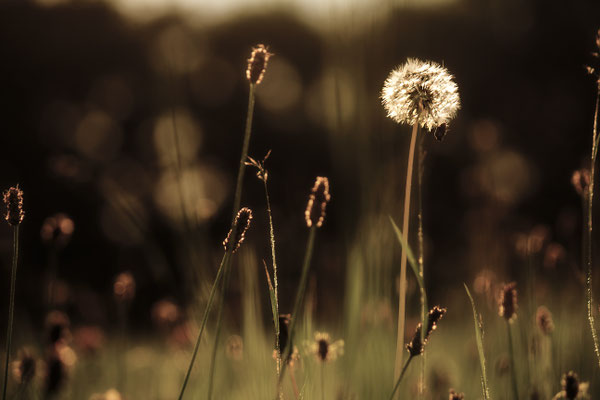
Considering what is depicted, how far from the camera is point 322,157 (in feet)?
42.3

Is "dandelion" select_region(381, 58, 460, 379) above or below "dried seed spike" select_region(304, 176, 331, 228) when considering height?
above

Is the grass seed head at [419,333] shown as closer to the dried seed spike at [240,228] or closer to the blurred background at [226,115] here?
the dried seed spike at [240,228]

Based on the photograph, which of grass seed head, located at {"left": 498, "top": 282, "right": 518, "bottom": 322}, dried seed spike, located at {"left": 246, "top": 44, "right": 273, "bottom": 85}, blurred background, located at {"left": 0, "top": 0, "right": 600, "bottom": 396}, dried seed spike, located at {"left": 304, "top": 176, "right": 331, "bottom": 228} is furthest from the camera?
blurred background, located at {"left": 0, "top": 0, "right": 600, "bottom": 396}

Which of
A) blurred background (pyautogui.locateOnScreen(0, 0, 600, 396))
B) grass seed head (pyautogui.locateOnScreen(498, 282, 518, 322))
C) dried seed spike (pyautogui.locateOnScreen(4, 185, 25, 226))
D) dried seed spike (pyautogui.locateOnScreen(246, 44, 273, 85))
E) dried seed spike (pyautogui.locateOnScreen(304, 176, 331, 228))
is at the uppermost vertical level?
blurred background (pyautogui.locateOnScreen(0, 0, 600, 396))

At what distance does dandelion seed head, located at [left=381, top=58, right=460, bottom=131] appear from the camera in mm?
1571

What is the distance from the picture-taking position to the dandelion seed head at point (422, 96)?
1571 mm

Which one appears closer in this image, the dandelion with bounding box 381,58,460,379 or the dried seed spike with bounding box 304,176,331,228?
the dried seed spike with bounding box 304,176,331,228

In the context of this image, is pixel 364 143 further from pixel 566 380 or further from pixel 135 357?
pixel 135 357

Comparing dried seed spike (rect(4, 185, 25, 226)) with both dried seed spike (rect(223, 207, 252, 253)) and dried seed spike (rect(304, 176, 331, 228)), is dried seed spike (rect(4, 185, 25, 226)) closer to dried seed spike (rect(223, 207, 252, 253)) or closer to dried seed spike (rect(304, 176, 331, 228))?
dried seed spike (rect(223, 207, 252, 253))

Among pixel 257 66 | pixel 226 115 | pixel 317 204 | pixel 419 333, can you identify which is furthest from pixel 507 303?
pixel 226 115

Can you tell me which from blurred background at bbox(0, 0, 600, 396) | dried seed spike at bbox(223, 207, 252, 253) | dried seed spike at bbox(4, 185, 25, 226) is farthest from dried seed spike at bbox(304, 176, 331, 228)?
blurred background at bbox(0, 0, 600, 396)

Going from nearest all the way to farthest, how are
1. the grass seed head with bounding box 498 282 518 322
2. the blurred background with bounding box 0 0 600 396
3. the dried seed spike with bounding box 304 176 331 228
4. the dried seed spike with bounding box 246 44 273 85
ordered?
1. the dried seed spike with bounding box 304 176 331 228
2. the dried seed spike with bounding box 246 44 273 85
3. the grass seed head with bounding box 498 282 518 322
4. the blurred background with bounding box 0 0 600 396

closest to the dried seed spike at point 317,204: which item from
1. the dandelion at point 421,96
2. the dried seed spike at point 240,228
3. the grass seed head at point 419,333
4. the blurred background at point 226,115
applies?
the dried seed spike at point 240,228

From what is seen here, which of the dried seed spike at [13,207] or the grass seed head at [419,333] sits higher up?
the dried seed spike at [13,207]
